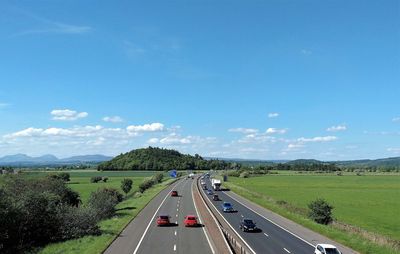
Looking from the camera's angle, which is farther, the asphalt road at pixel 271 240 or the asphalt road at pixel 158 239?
the asphalt road at pixel 271 240

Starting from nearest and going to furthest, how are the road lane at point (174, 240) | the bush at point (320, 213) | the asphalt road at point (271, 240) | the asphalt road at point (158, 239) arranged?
the road lane at point (174, 240) < the asphalt road at point (158, 239) < the asphalt road at point (271, 240) < the bush at point (320, 213)

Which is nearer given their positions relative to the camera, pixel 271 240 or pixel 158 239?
pixel 271 240

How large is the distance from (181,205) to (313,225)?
29.5 meters

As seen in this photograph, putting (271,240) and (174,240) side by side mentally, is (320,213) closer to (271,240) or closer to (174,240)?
(271,240)

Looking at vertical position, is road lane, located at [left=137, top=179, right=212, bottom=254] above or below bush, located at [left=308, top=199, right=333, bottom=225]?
below

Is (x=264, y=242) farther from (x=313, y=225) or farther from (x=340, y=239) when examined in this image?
(x=313, y=225)

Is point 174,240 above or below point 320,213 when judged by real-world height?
below

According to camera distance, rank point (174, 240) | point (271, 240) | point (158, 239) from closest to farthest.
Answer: point (174, 240), point (271, 240), point (158, 239)

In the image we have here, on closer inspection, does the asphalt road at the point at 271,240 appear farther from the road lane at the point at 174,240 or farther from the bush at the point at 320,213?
the bush at the point at 320,213

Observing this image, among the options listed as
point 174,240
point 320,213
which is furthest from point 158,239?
point 320,213

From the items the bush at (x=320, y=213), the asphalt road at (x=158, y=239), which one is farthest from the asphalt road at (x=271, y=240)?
the bush at (x=320, y=213)

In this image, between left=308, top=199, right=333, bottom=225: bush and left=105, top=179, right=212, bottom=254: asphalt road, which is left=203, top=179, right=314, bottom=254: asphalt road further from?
left=308, top=199, right=333, bottom=225: bush

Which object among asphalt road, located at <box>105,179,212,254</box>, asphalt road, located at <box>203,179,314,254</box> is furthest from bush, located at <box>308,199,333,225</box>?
asphalt road, located at <box>105,179,212,254</box>

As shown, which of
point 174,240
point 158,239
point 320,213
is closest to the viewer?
point 174,240
